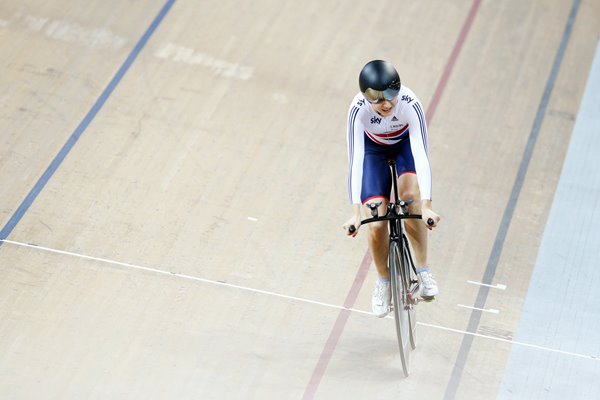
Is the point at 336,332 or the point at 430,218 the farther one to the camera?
the point at 336,332

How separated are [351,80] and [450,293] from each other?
6.47ft

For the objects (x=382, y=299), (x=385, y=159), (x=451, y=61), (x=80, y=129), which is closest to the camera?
(x=385, y=159)

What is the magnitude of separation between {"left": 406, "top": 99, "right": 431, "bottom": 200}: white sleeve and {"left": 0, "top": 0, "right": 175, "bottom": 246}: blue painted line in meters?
2.43

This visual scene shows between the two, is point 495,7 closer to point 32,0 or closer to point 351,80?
point 351,80

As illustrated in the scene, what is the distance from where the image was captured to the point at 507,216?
18.9 ft

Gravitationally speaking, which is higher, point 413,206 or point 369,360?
point 413,206

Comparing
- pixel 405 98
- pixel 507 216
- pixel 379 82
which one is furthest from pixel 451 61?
pixel 379 82

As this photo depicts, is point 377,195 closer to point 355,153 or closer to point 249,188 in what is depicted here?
point 355,153

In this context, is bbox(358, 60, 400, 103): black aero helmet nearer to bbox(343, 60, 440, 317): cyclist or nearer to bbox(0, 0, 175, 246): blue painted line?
bbox(343, 60, 440, 317): cyclist

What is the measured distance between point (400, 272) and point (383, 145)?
0.60 meters

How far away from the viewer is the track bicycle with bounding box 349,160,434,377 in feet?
14.3

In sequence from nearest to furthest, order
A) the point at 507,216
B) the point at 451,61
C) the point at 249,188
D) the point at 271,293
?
the point at 271,293 < the point at 507,216 < the point at 249,188 < the point at 451,61

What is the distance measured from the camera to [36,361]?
4.86m

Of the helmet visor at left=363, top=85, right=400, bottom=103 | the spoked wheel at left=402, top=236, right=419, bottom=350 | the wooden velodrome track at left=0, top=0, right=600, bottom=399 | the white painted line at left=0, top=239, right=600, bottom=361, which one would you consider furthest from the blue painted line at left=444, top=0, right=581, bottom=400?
the helmet visor at left=363, top=85, right=400, bottom=103
